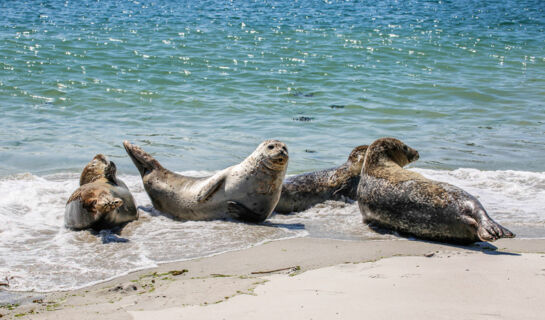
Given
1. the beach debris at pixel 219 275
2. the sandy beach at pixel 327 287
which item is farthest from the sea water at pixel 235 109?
the beach debris at pixel 219 275

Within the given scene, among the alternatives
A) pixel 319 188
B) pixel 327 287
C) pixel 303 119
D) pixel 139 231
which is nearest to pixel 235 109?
pixel 303 119

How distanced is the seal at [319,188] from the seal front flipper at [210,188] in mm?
816

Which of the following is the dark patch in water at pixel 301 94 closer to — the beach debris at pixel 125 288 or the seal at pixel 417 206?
the seal at pixel 417 206

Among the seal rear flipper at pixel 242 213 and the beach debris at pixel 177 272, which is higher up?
the beach debris at pixel 177 272

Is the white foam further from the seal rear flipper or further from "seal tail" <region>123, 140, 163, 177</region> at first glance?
"seal tail" <region>123, 140, 163, 177</region>

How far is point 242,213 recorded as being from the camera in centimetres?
650

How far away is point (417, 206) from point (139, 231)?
2463 mm

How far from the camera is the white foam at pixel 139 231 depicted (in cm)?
489

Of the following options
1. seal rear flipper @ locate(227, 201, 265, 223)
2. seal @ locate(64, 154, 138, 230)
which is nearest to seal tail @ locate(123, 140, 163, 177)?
seal @ locate(64, 154, 138, 230)

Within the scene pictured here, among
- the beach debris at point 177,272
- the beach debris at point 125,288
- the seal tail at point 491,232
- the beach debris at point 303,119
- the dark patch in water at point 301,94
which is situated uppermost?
the seal tail at point 491,232

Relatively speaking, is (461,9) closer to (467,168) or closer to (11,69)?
(11,69)

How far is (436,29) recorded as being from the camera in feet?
76.1

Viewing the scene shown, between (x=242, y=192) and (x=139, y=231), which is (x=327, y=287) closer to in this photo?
(x=139, y=231)

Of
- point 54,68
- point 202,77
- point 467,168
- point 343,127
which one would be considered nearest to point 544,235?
point 467,168
